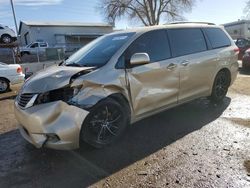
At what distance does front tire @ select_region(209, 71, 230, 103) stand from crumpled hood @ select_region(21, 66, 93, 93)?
10.5 feet

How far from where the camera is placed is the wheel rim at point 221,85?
21.7ft

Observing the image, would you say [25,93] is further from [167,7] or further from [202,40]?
[167,7]

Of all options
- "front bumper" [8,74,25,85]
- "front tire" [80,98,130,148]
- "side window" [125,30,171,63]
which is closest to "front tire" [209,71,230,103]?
"side window" [125,30,171,63]

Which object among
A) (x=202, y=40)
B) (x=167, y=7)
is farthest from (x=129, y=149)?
(x=167, y=7)

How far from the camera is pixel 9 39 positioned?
2391 centimetres

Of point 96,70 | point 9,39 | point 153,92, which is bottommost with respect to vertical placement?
point 9,39

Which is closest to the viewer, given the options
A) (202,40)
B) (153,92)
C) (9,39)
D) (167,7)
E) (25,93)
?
(25,93)

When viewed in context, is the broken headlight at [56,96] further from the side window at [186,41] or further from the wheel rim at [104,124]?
the side window at [186,41]

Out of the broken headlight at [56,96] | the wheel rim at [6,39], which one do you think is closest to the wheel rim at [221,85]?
the broken headlight at [56,96]

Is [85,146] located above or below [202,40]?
below

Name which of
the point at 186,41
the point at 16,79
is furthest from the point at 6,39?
the point at 186,41

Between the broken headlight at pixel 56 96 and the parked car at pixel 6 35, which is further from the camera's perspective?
the parked car at pixel 6 35

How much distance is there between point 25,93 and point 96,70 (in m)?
1.03

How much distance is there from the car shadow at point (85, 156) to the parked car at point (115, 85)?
0.25 metres
